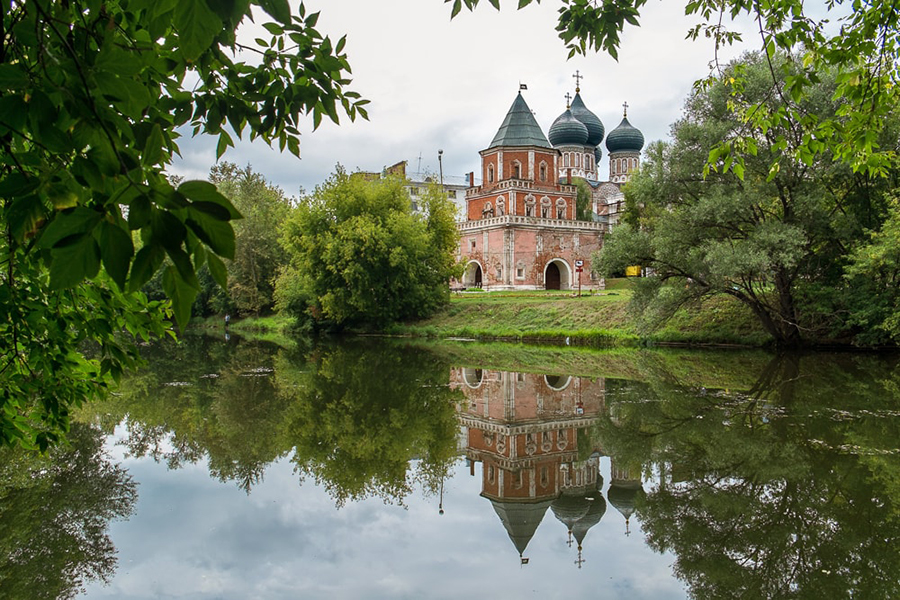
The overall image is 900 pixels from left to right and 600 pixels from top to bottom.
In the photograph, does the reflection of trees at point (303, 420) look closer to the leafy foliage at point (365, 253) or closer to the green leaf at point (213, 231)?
the green leaf at point (213, 231)

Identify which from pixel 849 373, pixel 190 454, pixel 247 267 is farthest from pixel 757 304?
pixel 247 267

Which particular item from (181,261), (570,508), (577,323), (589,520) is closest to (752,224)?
(577,323)

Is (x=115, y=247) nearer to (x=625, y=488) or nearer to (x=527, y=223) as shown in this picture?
(x=625, y=488)

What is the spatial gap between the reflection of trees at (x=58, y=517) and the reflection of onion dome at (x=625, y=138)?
5592 centimetres

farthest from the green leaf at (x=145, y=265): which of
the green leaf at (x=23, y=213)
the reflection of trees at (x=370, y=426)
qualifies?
the reflection of trees at (x=370, y=426)

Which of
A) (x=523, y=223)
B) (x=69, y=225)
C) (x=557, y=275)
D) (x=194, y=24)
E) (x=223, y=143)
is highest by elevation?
(x=523, y=223)

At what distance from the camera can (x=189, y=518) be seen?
549cm

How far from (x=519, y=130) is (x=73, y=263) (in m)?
38.6

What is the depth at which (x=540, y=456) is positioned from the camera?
24.1ft

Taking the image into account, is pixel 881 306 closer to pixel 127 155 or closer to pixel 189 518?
pixel 189 518

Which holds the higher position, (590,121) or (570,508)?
(590,121)

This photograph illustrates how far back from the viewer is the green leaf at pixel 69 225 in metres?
1.16

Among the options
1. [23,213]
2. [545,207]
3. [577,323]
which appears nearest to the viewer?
[23,213]

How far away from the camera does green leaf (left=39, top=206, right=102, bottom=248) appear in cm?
116
